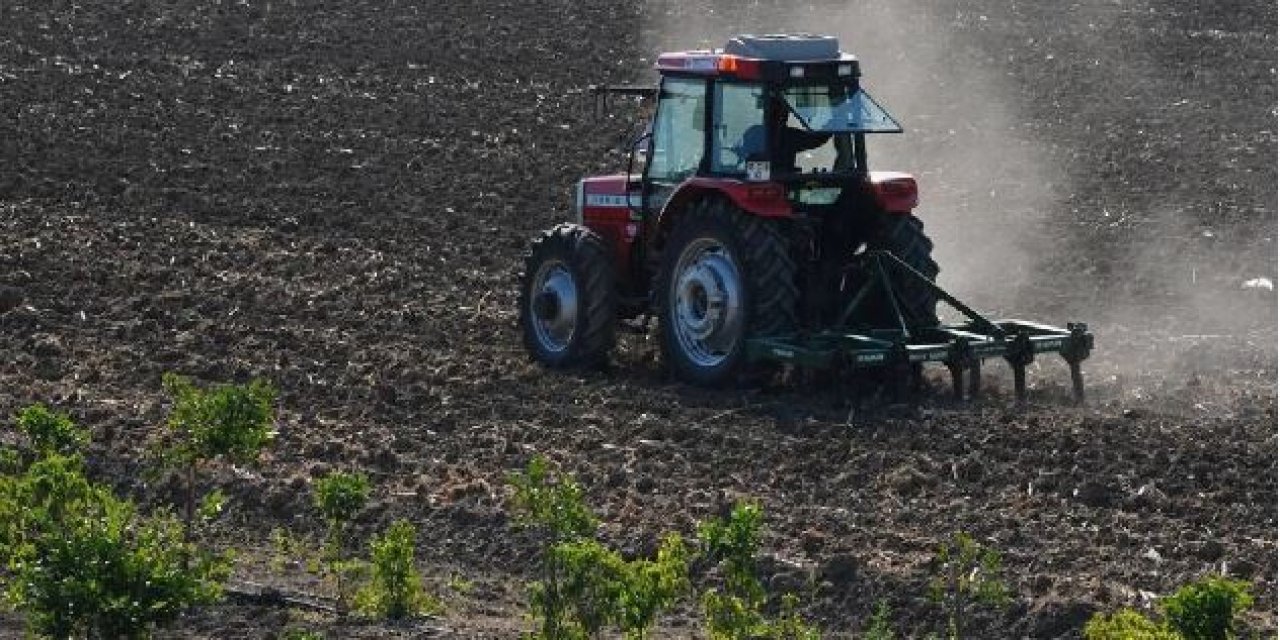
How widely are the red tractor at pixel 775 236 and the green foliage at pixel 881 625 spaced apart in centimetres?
367

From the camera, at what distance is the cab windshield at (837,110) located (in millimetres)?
14414

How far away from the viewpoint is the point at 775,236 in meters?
14.0

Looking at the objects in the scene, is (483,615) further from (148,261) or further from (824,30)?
(824,30)

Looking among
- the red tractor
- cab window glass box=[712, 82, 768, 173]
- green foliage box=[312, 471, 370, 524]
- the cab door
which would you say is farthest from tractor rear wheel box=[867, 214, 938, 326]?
green foliage box=[312, 471, 370, 524]

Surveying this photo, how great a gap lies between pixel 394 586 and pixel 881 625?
1.87m

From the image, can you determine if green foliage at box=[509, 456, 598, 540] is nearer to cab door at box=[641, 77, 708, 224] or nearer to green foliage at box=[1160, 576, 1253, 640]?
green foliage at box=[1160, 576, 1253, 640]

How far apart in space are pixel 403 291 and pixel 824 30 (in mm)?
12229

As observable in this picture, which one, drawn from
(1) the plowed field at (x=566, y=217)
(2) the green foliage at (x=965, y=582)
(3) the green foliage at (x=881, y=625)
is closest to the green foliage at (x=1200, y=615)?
(3) the green foliage at (x=881, y=625)

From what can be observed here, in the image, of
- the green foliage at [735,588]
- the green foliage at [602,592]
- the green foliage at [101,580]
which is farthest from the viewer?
the green foliage at [735,588]

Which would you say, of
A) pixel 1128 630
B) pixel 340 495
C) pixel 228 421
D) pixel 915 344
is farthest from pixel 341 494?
pixel 915 344

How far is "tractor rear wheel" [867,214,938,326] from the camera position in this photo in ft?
47.2

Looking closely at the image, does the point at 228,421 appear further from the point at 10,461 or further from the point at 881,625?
the point at 881,625

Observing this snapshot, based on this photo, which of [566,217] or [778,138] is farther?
[566,217]

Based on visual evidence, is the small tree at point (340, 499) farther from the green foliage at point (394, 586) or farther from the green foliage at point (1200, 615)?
the green foliage at point (1200, 615)
